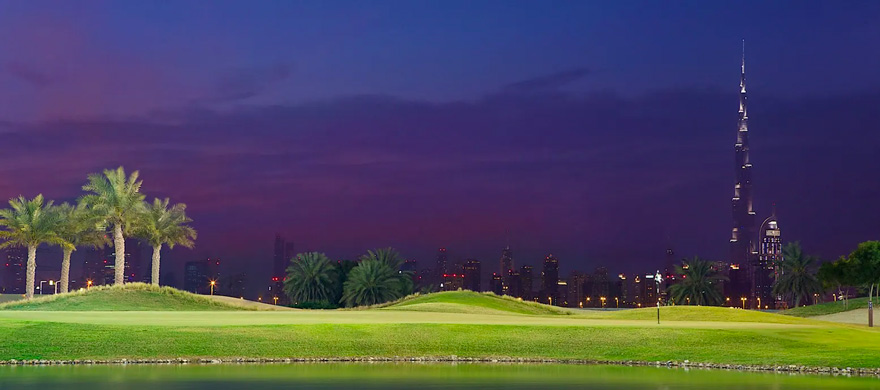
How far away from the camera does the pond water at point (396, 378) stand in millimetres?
36281

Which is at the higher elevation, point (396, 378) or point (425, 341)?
point (425, 341)

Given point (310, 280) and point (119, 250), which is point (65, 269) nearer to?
point (119, 250)

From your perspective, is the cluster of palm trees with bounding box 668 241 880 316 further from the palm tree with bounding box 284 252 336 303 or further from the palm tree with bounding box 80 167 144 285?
the palm tree with bounding box 80 167 144 285

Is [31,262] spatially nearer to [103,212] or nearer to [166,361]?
[103,212]

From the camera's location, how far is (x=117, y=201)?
296ft

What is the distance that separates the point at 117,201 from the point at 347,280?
47.3 meters

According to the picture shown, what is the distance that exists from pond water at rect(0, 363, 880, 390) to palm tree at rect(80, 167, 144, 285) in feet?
161

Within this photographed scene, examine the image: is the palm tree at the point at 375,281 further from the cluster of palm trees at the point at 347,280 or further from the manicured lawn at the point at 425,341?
the manicured lawn at the point at 425,341

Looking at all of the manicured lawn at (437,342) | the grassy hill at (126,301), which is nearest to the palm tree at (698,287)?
the grassy hill at (126,301)

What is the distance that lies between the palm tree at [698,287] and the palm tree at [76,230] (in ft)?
224

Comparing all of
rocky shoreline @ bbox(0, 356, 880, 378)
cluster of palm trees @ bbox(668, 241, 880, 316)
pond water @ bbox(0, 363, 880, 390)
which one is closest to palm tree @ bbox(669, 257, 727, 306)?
cluster of palm trees @ bbox(668, 241, 880, 316)

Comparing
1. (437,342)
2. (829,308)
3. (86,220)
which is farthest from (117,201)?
(829,308)

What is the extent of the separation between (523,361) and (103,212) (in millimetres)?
52970

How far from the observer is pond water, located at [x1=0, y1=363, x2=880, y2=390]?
1428 inches
